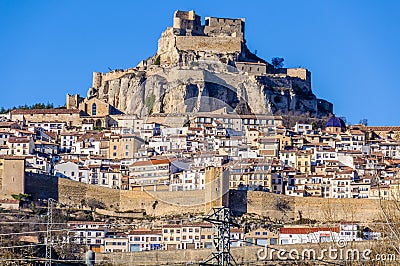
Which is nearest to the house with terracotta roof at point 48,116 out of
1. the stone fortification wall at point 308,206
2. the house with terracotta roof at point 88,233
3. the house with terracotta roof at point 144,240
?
the stone fortification wall at point 308,206

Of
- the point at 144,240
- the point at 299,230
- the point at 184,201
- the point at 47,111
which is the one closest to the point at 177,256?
the point at 144,240

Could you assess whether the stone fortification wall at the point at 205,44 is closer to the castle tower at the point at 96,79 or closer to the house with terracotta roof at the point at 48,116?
the castle tower at the point at 96,79

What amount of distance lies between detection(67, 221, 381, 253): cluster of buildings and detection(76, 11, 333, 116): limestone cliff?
1440 centimetres

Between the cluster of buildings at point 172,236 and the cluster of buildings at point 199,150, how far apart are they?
376cm

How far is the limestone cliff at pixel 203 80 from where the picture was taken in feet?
180

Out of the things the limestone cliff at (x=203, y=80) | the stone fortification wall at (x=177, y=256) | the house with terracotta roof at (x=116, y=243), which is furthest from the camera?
the limestone cliff at (x=203, y=80)

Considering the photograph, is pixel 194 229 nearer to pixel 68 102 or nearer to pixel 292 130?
pixel 292 130

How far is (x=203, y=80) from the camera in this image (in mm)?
55062

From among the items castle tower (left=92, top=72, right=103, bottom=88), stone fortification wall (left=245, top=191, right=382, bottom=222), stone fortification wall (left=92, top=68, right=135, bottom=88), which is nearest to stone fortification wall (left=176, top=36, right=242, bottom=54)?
stone fortification wall (left=92, top=68, right=135, bottom=88)

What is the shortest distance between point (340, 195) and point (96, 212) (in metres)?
10.5

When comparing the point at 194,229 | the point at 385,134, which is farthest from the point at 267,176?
the point at 385,134

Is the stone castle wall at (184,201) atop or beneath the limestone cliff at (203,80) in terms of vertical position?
beneath

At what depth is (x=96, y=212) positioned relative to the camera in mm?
42938

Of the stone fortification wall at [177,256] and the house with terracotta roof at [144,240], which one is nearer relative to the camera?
the stone fortification wall at [177,256]
